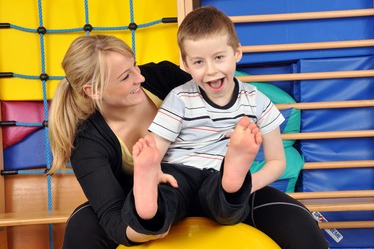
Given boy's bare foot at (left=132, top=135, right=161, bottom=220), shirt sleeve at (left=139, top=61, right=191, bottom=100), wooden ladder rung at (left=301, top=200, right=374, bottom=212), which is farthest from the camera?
wooden ladder rung at (left=301, top=200, right=374, bottom=212)

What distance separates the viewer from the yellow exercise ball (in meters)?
1.15

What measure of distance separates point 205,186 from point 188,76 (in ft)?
1.68

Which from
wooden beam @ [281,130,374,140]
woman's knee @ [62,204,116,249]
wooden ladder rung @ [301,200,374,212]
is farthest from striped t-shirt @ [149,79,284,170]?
wooden beam @ [281,130,374,140]

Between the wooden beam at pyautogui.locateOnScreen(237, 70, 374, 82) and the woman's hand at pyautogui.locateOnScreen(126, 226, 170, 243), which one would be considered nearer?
the woman's hand at pyautogui.locateOnScreen(126, 226, 170, 243)

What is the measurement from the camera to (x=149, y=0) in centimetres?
249

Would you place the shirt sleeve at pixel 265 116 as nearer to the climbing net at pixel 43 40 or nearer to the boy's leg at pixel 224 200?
the boy's leg at pixel 224 200

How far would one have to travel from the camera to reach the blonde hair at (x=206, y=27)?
4.17 ft

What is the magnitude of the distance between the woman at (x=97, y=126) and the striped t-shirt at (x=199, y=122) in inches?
3.5

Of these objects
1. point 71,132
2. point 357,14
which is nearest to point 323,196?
point 357,14

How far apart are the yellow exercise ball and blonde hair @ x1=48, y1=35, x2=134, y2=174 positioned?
33 cm

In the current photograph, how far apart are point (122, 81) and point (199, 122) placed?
0.22 metres

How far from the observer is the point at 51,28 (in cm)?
251

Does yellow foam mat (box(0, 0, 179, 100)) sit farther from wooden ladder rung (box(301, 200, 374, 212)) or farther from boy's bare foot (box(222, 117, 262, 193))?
boy's bare foot (box(222, 117, 262, 193))

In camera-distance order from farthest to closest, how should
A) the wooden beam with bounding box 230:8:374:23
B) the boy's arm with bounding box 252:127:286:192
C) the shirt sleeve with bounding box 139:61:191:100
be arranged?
the wooden beam with bounding box 230:8:374:23 < the shirt sleeve with bounding box 139:61:191:100 < the boy's arm with bounding box 252:127:286:192
